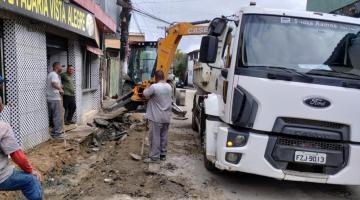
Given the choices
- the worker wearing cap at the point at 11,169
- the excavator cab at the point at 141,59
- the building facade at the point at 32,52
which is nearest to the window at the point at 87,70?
the building facade at the point at 32,52

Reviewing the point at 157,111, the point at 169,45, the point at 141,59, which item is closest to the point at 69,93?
the point at 169,45

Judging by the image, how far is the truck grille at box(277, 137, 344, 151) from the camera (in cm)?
640

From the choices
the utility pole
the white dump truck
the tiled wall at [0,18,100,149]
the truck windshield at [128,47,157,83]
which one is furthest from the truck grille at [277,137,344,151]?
the utility pole

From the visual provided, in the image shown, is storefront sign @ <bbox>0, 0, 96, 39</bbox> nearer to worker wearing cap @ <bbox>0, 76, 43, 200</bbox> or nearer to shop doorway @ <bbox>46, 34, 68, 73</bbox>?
shop doorway @ <bbox>46, 34, 68, 73</bbox>

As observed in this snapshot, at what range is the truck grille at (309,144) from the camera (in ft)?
21.0

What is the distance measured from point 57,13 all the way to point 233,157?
469cm

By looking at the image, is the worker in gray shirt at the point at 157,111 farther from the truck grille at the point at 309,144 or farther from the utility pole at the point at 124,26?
the utility pole at the point at 124,26

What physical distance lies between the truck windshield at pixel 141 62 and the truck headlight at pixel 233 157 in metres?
15.8

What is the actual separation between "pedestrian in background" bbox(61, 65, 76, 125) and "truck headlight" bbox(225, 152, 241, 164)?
5.47 m

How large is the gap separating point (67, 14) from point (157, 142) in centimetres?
346

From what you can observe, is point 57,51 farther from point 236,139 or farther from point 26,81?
point 236,139

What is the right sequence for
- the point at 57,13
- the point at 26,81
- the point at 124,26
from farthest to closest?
1. the point at 124,26
2. the point at 57,13
3. the point at 26,81

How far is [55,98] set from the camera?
30.7ft

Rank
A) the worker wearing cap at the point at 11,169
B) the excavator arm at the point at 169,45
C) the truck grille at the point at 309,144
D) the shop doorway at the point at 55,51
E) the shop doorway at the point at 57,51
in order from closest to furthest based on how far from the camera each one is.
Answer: the worker wearing cap at the point at 11,169, the truck grille at the point at 309,144, the shop doorway at the point at 55,51, the shop doorway at the point at 57,51, the excavator arm at the point at 169,45
